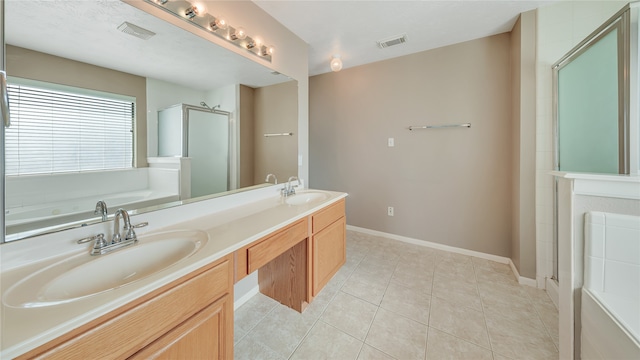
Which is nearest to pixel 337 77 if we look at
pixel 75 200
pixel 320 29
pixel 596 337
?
pixel 320 29

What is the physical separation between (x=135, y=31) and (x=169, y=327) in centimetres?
136

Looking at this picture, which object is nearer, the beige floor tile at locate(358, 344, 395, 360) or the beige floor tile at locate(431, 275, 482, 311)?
the beige floor tile at locate(358, 344, 395, 360)

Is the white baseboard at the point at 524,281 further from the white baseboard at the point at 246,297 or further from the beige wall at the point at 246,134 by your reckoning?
the beige wall at the point at 246,134

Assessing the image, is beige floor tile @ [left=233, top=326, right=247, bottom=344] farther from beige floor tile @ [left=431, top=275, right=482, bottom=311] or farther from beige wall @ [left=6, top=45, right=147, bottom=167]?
beige floor tile @ [left=431, top=275, right=482, bottom=311]

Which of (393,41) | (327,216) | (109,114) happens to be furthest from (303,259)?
Answer: (393,41)

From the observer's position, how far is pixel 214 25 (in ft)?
4.60

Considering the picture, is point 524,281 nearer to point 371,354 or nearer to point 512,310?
point 512,310

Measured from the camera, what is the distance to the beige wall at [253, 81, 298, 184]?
177 centimetres

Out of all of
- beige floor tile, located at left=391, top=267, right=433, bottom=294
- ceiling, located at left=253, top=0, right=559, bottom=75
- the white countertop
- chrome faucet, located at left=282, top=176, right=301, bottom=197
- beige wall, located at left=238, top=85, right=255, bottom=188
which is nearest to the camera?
the white countertop

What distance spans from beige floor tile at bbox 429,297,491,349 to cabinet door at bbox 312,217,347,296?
80 cm

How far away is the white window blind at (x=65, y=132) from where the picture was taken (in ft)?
2.60

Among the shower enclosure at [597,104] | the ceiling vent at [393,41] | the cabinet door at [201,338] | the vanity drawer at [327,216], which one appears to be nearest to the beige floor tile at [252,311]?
the cabinet door at [201,338]

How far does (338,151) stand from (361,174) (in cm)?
48

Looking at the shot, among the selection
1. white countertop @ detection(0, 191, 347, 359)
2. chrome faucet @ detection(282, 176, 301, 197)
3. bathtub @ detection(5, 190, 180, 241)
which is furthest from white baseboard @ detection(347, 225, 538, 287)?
bathtub @ detection(5, 190, 180, 241)
